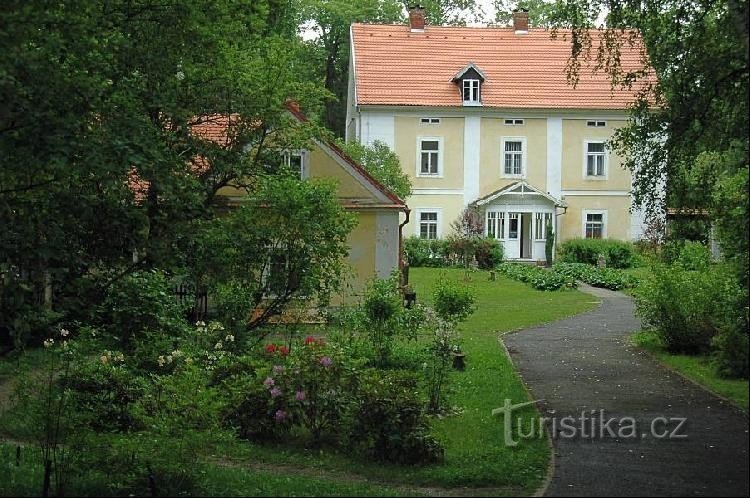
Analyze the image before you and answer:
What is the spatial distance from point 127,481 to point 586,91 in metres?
35.3

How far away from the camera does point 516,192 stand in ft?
128

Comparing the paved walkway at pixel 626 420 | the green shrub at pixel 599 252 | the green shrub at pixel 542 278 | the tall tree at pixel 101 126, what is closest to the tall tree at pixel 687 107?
the paved walkway at pixel 626 420

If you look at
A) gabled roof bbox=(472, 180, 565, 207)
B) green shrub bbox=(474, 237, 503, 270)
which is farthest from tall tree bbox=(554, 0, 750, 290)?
gabled roof bbox=(472, 180, 565, 207)

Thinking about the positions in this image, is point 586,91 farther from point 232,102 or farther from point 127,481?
point 127,481

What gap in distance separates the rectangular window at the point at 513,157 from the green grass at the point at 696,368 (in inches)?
888

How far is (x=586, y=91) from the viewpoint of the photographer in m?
40.1

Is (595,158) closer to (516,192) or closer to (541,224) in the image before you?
(541,224)

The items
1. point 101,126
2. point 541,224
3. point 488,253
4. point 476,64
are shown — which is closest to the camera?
point 101,126

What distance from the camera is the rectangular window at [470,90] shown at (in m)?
39.8

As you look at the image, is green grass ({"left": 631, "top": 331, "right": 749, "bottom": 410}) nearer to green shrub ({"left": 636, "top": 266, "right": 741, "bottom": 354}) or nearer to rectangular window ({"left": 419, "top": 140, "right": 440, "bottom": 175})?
green shrub ({"left": 636, "top": 266, "right": 741, "bottom": 354})

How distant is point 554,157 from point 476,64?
5886mm

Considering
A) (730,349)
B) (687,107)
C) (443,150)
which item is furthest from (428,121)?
(730,349)

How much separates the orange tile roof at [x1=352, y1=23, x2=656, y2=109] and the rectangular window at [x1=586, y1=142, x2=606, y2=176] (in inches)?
67.6

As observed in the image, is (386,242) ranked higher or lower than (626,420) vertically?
higher
